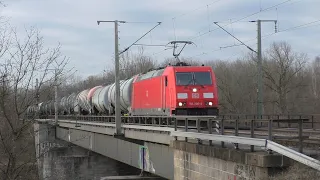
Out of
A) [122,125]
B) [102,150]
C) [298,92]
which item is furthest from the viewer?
[298,92]

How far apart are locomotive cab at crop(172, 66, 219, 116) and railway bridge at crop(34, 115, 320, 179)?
1.12 meters

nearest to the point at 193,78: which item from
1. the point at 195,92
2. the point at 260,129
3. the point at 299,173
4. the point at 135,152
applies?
the point at 195,92

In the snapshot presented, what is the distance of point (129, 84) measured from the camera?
3356cm

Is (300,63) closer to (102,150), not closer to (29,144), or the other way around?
(102,150)

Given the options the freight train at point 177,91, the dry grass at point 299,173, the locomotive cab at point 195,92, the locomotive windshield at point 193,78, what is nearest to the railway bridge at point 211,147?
the dry grass at point 299,173

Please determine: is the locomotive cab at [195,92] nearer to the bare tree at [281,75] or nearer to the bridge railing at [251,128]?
the bridge railing at [251,128]

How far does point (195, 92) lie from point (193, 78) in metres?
0.93

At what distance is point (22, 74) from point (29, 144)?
186cm

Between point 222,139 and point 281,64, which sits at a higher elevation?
point 281,64

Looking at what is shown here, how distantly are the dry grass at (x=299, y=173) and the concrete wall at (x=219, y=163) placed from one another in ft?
1.09

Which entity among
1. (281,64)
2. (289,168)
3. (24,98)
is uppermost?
(281,64)

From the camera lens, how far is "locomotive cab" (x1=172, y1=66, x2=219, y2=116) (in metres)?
23.5

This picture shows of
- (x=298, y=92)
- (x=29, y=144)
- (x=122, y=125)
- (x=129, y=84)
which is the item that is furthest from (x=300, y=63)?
(x=29, y=144)

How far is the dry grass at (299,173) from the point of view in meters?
8.77
